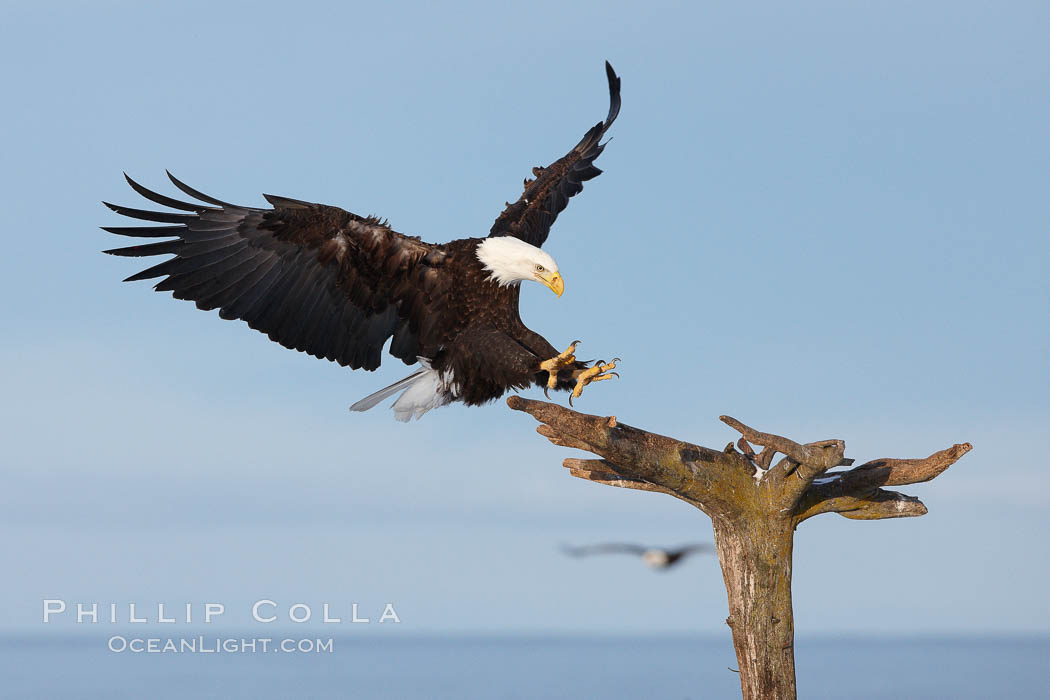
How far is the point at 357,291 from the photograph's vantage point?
6391 millimetres

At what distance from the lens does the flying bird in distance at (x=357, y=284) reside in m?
6.17

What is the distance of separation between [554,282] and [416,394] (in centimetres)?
121

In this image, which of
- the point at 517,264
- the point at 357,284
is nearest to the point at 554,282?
the point at 517,264

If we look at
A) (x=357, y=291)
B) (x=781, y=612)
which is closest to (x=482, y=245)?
(x=357, y=291)

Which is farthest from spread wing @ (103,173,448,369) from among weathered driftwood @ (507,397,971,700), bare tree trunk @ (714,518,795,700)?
bare tree trunk @ (714,518,795,700)

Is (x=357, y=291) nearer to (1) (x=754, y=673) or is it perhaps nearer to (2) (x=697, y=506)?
(2) (x=697, y=506)

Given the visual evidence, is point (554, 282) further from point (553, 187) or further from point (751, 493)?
point (553, 187)

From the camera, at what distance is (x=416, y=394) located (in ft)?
22.1

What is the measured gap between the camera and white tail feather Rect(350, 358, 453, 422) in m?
6.64

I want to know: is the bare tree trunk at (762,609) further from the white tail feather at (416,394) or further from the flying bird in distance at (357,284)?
the white tail feather at (416,394)

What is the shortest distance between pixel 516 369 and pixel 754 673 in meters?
2.13

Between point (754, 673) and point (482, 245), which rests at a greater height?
point (482, 245)

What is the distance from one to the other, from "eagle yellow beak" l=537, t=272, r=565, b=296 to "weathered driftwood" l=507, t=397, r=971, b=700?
2.70 feet

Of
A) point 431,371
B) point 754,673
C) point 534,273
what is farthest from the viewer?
point 431,371
